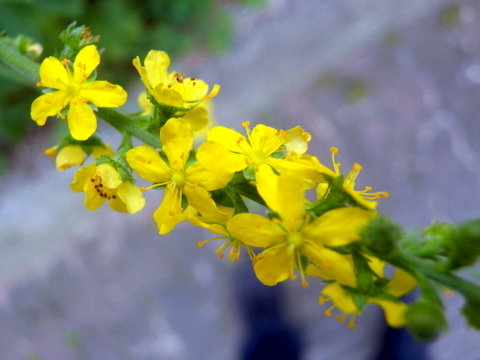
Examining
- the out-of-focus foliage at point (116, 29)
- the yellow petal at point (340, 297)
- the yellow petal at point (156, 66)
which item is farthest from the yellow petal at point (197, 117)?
the out-of-focus foliage at point (116, 29)

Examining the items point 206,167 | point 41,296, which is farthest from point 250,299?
point 206,167

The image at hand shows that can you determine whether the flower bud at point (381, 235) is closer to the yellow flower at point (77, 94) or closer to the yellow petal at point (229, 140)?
the yellow petal at point (229, 140)

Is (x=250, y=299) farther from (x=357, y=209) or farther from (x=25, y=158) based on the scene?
(x=357, y=209)

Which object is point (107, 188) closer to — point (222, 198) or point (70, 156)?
point (70, 156)

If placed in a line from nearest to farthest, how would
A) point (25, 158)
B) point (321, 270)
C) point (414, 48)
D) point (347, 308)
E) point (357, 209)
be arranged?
1. point (357, 209)
2. point (321, 270)
3. point (347, 308)
4. point (25, 158)
5. point (414, 48)

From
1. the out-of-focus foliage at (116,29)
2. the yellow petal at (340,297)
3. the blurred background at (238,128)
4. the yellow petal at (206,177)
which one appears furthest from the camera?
the blurred background at (238,128)
